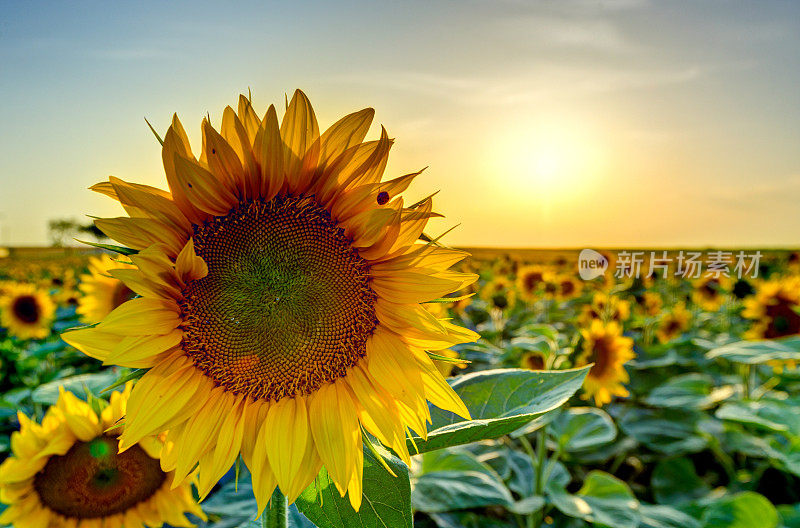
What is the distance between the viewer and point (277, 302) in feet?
2.73

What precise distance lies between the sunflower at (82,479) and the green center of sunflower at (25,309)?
369 cm

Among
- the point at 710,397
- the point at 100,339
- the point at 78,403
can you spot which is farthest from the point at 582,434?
the point at 100,339

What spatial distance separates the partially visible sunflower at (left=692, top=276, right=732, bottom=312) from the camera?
5598 mm

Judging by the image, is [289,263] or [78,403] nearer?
[289,263]

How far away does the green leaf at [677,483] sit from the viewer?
3.07m

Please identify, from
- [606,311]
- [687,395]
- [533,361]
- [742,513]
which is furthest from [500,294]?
[742,513]

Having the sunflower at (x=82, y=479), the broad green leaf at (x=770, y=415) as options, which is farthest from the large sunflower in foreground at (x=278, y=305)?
the broad green leaf at (x=770, y=415)

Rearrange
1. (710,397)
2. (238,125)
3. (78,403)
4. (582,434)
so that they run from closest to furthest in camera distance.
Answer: (238,125) → (78,403) → (582,434) → (710,397)

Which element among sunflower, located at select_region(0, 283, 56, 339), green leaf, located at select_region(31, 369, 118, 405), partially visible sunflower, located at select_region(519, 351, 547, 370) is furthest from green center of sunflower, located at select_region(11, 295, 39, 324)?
partially visible sunflower, located at select_region(519, 351, 547, 370)

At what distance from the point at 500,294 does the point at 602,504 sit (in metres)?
3.62

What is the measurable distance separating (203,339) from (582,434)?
225cm

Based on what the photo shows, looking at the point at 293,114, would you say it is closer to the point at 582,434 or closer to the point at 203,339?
the point at 203,339

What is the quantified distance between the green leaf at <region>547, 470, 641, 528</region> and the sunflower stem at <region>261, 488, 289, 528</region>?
1.58 m

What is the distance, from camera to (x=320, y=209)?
0.82m
